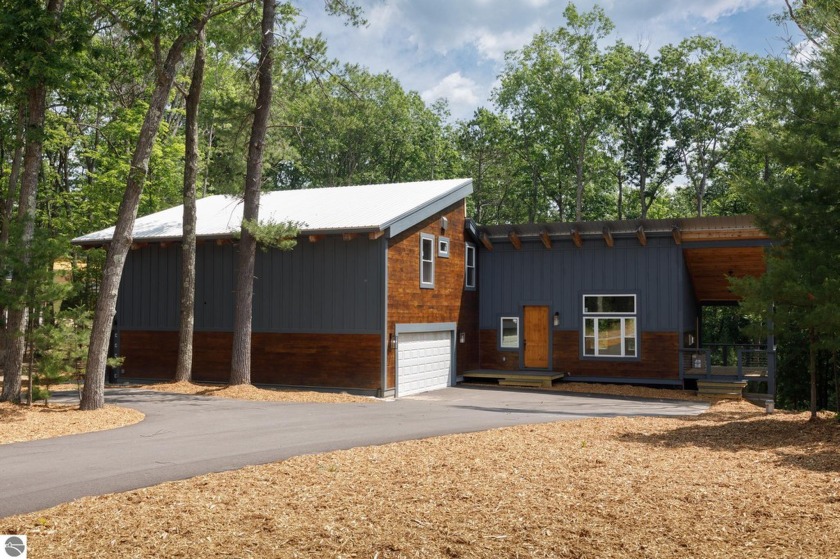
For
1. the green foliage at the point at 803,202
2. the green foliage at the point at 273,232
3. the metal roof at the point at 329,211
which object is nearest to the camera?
the green foliage at the point at 803,202

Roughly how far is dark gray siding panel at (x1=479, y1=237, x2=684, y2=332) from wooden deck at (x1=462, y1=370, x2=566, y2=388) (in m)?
1.67

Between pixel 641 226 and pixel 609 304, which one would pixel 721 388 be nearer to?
pixel 609 304

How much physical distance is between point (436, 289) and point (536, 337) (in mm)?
4119

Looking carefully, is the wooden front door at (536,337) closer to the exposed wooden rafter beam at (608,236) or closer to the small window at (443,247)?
the exposed wooden rafter beam at (608,236)

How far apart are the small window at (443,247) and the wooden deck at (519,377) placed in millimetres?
3803

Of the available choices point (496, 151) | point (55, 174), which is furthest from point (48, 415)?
point (496, 151)

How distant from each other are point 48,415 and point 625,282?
613 inches

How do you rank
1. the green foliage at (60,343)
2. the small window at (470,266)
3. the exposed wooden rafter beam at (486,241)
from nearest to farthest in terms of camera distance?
the green foliage at (60,343)
the small window at (470,266)
the exposed wooden rafter beam at (486,241)

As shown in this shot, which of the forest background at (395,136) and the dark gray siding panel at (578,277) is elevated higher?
the forest background at (395,136)

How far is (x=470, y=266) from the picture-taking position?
2406 cm

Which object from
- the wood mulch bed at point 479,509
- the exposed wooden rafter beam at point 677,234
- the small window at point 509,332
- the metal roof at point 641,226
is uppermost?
the metal roof at point 641,226

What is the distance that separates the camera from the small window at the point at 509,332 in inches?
941

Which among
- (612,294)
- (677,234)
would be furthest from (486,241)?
(677,234)

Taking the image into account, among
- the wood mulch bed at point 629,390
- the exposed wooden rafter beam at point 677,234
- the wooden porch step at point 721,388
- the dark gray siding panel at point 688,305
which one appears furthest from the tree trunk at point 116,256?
the wooden porch step at point 721,388
